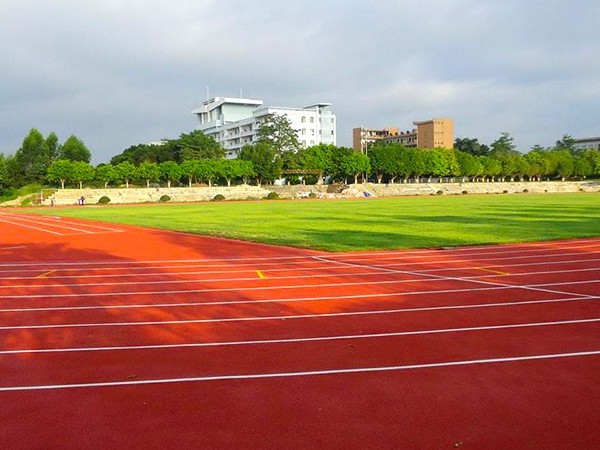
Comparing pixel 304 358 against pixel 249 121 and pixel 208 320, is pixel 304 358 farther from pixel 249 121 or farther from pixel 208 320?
pixel 249 121

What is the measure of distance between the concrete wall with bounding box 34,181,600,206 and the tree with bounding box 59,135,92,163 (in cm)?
1493

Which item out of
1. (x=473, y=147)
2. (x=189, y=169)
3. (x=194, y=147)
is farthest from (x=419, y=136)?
(x=189, y=169)

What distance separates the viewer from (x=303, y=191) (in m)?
68.2

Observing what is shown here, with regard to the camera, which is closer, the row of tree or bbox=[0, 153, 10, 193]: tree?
bbox=[0, 153, 10, 193]: tree

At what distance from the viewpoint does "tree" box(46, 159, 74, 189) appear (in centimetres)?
5984

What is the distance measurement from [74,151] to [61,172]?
40.6 feet

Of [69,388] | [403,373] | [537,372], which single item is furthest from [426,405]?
[69,388]

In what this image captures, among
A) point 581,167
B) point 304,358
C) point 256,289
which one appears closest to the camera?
point 304,358

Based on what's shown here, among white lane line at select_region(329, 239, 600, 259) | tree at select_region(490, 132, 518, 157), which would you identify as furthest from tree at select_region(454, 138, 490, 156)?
white lane line at select_region(329, 239, 600, 259)

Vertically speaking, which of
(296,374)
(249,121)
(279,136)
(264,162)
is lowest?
(296,374)

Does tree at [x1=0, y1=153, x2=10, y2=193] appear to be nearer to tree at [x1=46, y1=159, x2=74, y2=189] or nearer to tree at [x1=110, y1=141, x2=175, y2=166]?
tree at [x1=46, y1=159, x2=74, y2=189]

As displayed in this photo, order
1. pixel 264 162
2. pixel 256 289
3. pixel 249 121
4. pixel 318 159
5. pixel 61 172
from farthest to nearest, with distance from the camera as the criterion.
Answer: pixel 249 121, pixel 318 159, pixel 264 162, pixel 61 172, pixel 256 289

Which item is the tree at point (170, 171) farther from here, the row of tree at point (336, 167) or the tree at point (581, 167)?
the tree at point (581, 167)

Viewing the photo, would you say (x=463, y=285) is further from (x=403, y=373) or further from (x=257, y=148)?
(x=257, y=148)
